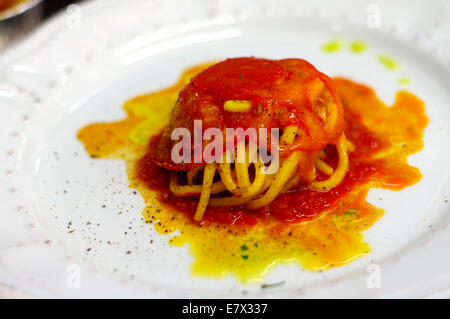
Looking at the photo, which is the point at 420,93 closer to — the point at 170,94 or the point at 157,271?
the point at 170,94

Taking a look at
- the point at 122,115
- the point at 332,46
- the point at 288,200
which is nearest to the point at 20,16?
the point at 122,115

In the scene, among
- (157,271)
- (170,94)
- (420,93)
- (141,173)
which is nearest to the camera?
(157,271)

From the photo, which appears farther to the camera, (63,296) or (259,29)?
(259,29)

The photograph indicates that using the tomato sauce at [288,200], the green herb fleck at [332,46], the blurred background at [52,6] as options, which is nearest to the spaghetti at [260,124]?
the tomato sauce at [288,200]

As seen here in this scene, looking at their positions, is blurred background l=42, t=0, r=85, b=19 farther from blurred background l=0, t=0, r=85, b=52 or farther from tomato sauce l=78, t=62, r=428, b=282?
tomato sauce l=78, t=62, r=428, b=282

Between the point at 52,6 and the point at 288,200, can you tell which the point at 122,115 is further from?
the point at 52,6
